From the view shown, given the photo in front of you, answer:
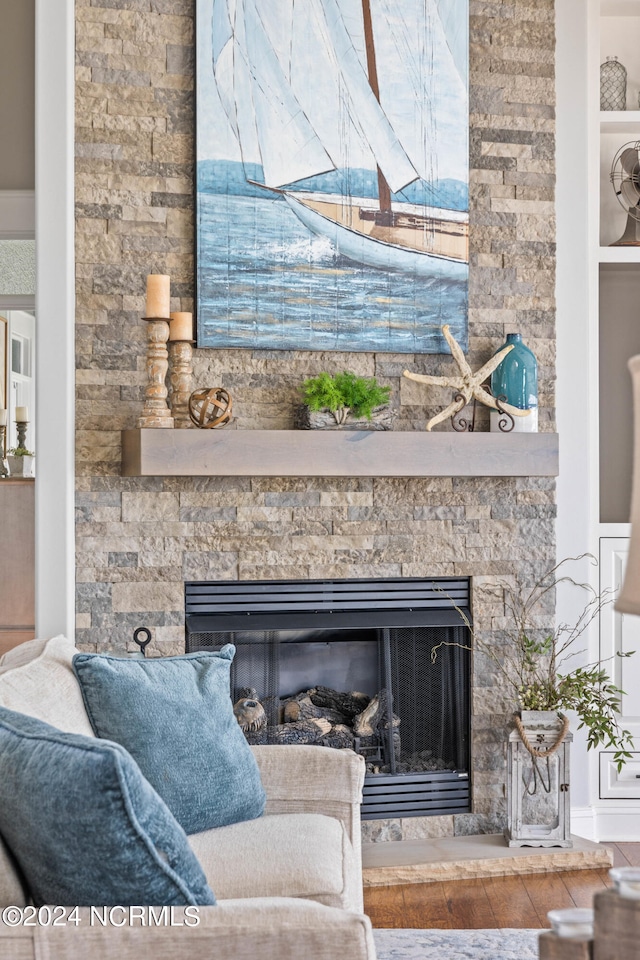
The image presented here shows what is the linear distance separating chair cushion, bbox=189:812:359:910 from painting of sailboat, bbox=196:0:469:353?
5.49ft

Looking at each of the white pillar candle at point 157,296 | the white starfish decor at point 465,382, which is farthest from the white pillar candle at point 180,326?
the white starfish decor at point 465,382

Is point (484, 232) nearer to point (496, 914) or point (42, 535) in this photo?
point (42, 535)

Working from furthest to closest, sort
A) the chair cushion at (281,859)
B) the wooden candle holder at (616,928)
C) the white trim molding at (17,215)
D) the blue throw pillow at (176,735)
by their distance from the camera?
the white trim molding at (17,215) < the blue throw pillow at (176,735) < the chair cushion at (281,859) < the wooden candle holder at (616,928)

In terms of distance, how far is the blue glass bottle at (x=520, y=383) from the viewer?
3.43 meters

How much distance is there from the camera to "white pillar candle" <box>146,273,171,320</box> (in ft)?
9.93

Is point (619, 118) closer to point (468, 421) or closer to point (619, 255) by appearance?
point (619, 255)

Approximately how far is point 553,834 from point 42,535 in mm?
2006

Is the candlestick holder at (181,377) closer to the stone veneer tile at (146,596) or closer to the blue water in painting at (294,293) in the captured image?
the blue water in painting at (294,293)

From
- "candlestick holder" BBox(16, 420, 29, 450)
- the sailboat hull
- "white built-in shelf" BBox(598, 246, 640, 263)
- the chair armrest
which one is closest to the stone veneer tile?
"candlestick holder" BBox(16, 420, 29, 450)

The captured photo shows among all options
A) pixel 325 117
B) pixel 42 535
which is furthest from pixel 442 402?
pixel 42 535

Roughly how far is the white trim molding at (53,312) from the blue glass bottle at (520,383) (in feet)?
4.92

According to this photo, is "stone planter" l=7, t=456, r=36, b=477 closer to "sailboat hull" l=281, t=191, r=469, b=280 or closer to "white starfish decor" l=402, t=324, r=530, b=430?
"sailboat hull" l=281, t=191, r=469, b=280

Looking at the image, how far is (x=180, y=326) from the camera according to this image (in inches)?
125

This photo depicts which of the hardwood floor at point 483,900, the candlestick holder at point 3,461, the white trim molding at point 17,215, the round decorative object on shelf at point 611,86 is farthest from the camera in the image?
the candlestick holder at point 3,461
